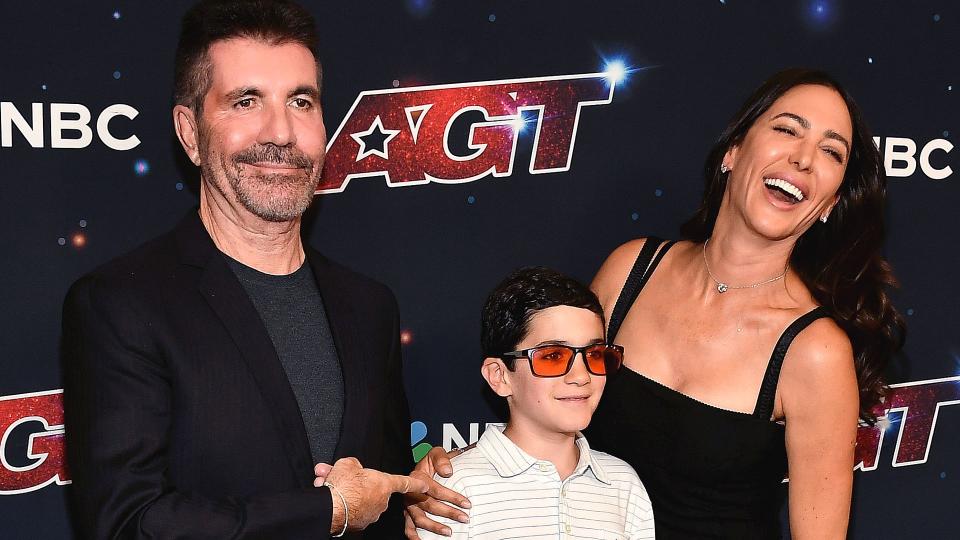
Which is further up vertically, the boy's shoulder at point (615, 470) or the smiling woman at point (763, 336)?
the smiling woman at point (763, 336)

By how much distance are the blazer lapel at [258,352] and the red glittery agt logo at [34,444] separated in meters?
0.86

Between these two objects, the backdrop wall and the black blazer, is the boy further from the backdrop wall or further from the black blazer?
the backdrop wall

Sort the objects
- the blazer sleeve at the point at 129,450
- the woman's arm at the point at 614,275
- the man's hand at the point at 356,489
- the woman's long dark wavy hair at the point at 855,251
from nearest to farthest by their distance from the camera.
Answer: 1. the blazer sleeve at the point at 129,450
2. the man's hand at the point at 356,489
3. the woman's long dark wavy hair at the point at 855,251
4. the woman's arm at the point at 614,275

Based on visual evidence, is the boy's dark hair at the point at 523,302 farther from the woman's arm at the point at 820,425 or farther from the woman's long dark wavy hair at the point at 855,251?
Answer: the woman's long dark wavy hair at the point at 855,251

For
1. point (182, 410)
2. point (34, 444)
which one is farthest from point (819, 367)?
point (34, 444)

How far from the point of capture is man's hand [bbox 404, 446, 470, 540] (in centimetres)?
214

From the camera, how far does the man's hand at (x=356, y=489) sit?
1880mm

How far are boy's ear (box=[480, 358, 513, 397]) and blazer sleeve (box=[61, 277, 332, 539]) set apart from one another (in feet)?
1.89

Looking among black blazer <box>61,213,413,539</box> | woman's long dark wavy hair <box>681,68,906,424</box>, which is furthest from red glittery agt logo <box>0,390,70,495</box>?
woman's long dark wavy hair <box>681,68,906,424</box>

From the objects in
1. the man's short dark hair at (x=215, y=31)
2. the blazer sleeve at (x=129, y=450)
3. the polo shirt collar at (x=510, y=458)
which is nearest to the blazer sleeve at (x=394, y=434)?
the polo shirt collar at (x=510, y=458)

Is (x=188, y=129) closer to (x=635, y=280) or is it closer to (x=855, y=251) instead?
(x=635, y=280)

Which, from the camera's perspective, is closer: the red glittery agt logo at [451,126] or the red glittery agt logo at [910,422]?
the red glittery agt logo at [451,126]

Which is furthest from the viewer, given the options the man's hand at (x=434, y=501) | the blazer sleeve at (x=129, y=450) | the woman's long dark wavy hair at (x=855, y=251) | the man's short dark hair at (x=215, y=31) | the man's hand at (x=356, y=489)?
the woman's long dark wavy hair at (x=855, y=251)

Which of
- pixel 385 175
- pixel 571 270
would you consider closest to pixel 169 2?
pixel 385 175
